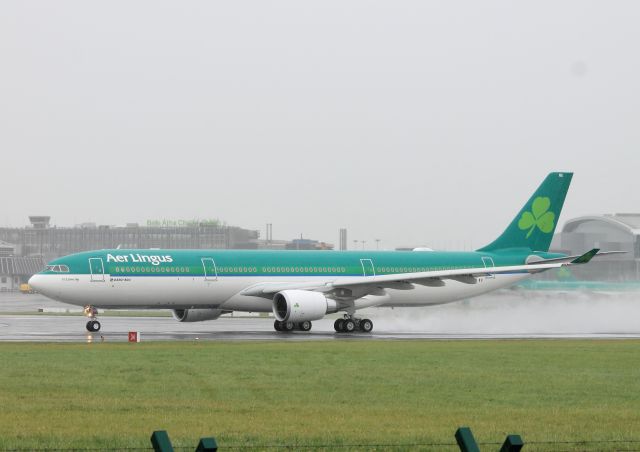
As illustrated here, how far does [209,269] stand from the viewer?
50.2 metres

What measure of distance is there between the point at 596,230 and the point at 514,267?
108509 millimetres

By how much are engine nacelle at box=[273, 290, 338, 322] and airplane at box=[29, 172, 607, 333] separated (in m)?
0.05

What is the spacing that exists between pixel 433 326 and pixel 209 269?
15.1 m

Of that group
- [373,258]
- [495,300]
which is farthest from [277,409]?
[495,300]

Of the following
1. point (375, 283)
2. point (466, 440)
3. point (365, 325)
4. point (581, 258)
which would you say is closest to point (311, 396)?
point (466, 440)

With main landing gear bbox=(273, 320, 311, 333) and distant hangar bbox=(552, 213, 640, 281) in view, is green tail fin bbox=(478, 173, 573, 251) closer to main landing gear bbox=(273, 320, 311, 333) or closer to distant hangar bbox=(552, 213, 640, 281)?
main landing gear bbox=(273, 320, 311, 333)

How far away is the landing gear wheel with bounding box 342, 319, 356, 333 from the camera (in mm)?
51125

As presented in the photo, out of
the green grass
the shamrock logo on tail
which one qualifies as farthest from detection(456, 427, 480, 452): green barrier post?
the shamrock logo on tail

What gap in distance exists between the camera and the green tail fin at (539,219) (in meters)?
58.8

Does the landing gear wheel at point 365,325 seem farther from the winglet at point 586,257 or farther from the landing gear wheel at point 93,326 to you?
the landing gear wheel at point 93,326

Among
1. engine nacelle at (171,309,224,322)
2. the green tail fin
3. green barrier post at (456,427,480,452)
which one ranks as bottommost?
engine nacelle at (171,309,224,322)

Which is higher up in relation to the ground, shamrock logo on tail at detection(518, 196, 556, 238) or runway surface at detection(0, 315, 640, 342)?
shamrock logo on tail at detection(518, 196, 556, 238)

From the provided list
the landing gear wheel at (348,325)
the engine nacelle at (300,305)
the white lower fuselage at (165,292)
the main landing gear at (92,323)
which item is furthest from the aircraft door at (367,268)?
the main landing gear at (92,323)

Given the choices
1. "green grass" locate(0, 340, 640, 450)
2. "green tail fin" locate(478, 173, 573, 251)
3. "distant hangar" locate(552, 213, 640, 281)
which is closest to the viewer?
"green grass" locate(0, 340, 640, 450)
